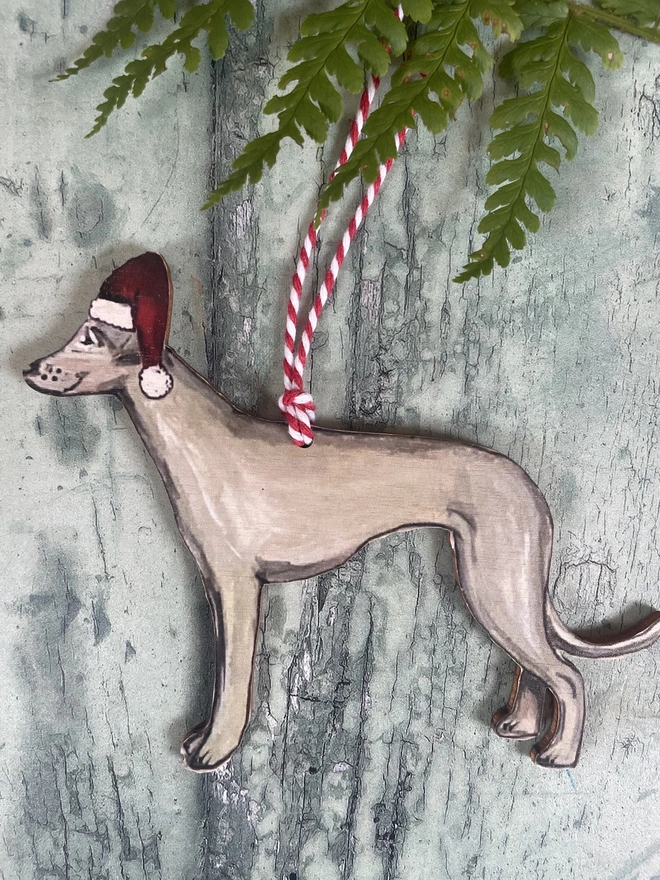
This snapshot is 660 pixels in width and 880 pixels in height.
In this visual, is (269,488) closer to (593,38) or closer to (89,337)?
(89,337)

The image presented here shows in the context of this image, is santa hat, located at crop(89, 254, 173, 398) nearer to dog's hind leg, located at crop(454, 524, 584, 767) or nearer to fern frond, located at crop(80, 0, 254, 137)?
fern frond, located at crop(80, 0, 254, 137)

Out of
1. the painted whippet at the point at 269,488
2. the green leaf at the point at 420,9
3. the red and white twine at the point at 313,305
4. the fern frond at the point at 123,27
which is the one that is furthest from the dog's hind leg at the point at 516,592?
the fern frond at the point at 123,27

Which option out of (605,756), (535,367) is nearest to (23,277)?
(535,367)

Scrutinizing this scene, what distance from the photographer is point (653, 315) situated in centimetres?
109

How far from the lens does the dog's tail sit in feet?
3.55

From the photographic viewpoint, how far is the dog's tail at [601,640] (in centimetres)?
108

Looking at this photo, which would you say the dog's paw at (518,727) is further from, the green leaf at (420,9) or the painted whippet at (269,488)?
the green leaf at (420,9)

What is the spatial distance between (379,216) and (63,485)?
697 millimetres

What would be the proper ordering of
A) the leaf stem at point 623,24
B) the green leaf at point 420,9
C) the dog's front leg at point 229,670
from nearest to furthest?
the green leaf at point 420,9
the leaf stem at point 623,24
the dog's front leg at point 229,670

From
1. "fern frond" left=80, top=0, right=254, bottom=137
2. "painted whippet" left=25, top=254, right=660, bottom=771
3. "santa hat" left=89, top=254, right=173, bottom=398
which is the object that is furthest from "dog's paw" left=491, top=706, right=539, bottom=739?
"fern frond" left=80, top=0, right=254, bottom=137

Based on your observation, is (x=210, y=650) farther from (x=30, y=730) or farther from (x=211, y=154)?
(x=211, y=154)

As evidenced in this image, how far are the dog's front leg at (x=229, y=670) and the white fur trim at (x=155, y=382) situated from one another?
310 mm

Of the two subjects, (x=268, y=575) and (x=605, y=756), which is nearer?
(x=268, y=575)

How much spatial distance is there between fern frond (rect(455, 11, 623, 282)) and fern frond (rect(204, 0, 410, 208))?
19 cm
